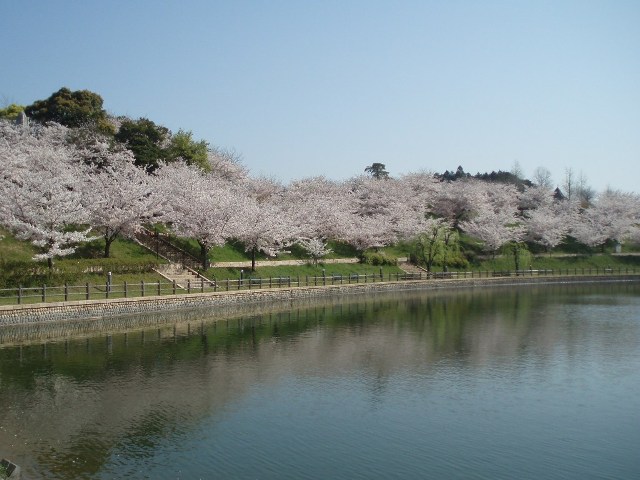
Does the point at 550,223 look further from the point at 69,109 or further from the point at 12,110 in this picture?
the point at 12,110

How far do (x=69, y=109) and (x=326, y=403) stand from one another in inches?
2353

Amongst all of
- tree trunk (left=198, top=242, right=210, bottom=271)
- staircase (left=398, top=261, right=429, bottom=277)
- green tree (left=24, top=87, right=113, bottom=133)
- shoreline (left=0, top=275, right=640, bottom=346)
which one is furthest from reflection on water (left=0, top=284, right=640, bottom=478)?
green tree (left=24, top=87, right=113, bottom=133)

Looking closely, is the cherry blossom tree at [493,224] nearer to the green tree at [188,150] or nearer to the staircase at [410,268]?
the staircase at [410,268]

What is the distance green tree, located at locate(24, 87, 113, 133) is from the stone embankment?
32.5 meters

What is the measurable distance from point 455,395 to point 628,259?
252 ft

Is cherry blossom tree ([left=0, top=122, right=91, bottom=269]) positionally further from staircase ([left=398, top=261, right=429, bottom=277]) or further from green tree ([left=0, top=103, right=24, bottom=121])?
staircase ([left=398, top=261, right=429, bottom=277])

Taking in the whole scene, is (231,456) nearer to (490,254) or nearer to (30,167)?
(30,167)

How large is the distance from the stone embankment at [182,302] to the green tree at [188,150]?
77.8ft

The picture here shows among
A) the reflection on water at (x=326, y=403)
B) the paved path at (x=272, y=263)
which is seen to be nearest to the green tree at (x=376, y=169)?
the paved path at (x=272, y=263)

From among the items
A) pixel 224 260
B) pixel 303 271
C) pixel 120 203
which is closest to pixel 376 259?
pixel 303 271

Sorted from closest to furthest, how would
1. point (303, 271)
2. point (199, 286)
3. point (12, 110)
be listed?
point (199, 286) → point (303, 271) → point (12, 110)

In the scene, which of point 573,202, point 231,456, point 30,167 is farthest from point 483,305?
point 573,202

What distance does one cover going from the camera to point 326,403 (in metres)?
18.5

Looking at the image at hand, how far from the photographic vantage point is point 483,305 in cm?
4606
